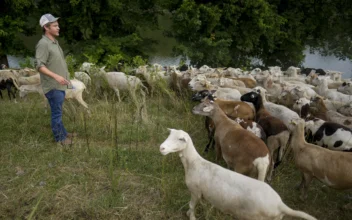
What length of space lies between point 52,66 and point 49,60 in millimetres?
96

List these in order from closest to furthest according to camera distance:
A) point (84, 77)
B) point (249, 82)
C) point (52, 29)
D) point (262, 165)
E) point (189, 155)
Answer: point (189, 155) → point (262, 165) → point (52, 29) → point (84, 77) → point (249, 82)

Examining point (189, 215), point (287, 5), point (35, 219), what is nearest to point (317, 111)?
point (189, 215)

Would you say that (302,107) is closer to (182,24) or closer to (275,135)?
(275,135)

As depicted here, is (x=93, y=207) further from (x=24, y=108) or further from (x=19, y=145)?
(x=24, y=108)

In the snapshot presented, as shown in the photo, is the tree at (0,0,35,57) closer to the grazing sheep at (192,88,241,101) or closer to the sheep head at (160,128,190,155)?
the grazing sheep at (192,88,241,101)

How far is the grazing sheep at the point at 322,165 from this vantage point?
392 centimetres

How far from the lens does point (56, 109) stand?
5117 millimetres

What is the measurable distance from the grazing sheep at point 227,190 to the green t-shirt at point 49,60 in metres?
2.26

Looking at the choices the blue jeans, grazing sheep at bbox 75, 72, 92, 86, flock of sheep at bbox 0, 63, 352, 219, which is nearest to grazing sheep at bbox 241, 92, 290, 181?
flock of sheep at bbox 0, 63, 352, 219

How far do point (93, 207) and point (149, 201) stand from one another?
2.21ft

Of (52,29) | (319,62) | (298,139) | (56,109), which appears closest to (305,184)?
Result: (298,139)

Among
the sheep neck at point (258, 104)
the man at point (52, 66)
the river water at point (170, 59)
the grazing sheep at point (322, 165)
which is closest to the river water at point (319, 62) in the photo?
the river water at point (170, 59)

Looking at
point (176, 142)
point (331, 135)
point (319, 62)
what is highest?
point (176, 142)

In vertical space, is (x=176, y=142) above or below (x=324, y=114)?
above
